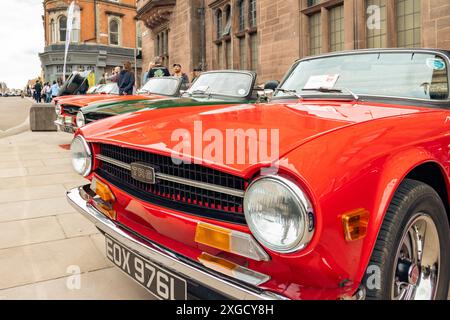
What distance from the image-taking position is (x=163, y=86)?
664 centimetres

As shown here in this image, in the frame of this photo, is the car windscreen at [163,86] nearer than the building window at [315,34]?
Yes

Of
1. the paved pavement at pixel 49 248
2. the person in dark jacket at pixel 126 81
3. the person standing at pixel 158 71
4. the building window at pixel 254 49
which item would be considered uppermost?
the building window at pixel 254 49

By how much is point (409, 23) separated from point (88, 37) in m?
29.2

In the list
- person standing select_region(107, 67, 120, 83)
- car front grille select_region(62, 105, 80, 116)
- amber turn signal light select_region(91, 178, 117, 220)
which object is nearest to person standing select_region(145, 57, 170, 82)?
person standing select_region(107, 67, 120, 83)

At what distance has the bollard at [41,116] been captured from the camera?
1065 centimetres

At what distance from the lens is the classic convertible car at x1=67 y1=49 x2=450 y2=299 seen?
1287mm

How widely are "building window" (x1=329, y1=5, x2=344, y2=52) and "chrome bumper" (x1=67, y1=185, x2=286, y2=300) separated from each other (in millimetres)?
7239

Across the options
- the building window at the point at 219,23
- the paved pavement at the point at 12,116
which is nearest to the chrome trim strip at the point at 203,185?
the paved pavement at the point at 12,116

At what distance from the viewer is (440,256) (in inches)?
71.1

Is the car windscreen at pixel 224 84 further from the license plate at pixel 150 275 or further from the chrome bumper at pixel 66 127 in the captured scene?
the license plate at pixel 150 275

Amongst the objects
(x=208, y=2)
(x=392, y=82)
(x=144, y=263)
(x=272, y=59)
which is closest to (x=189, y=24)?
(x=208, y=2)

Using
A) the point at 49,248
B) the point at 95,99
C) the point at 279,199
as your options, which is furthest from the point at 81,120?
the point at 279,199

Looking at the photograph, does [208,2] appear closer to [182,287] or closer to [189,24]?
[189,24]

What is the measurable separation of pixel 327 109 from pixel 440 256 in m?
0.92
